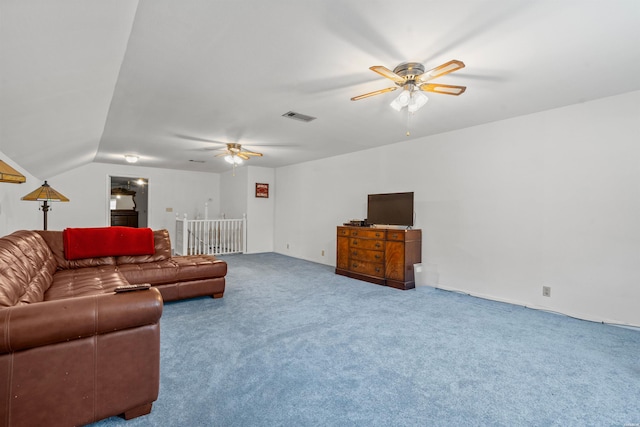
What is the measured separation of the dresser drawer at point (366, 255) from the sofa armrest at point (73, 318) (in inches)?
141

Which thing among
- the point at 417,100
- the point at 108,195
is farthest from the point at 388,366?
the point at 108,195

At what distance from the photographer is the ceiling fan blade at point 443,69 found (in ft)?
6.79

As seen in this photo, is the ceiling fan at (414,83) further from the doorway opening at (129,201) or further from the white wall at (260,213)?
the doorway opening at (129,201)

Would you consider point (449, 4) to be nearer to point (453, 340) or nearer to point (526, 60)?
point (526, 60)

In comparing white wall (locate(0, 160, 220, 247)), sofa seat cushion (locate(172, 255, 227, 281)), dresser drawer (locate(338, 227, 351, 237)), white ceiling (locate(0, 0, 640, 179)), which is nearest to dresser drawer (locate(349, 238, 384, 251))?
dresser drawer (locate(338, 227, 351, 237))

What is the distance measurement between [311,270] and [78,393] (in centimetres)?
447

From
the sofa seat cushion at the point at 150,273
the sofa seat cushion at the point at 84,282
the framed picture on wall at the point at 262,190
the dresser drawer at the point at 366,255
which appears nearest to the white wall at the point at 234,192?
the framed picture on wall at the point at 262,190

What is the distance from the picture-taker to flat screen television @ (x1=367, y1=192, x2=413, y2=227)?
482cm

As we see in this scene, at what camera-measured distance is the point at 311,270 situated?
5.83m

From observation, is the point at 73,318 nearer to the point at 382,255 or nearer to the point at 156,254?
the point at 156,254

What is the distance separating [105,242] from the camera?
369 centimetres

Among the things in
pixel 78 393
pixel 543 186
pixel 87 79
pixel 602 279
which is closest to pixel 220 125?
pixel 87 79

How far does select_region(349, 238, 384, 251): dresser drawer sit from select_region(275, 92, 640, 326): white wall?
0.70 meters

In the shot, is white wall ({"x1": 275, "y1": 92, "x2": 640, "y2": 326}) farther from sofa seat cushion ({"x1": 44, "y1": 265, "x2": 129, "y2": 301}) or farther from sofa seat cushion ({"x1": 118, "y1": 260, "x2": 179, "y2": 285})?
sofa seat cushion ({"x1": 44, "y1": 265, "x2": 129, "y2": 301})
